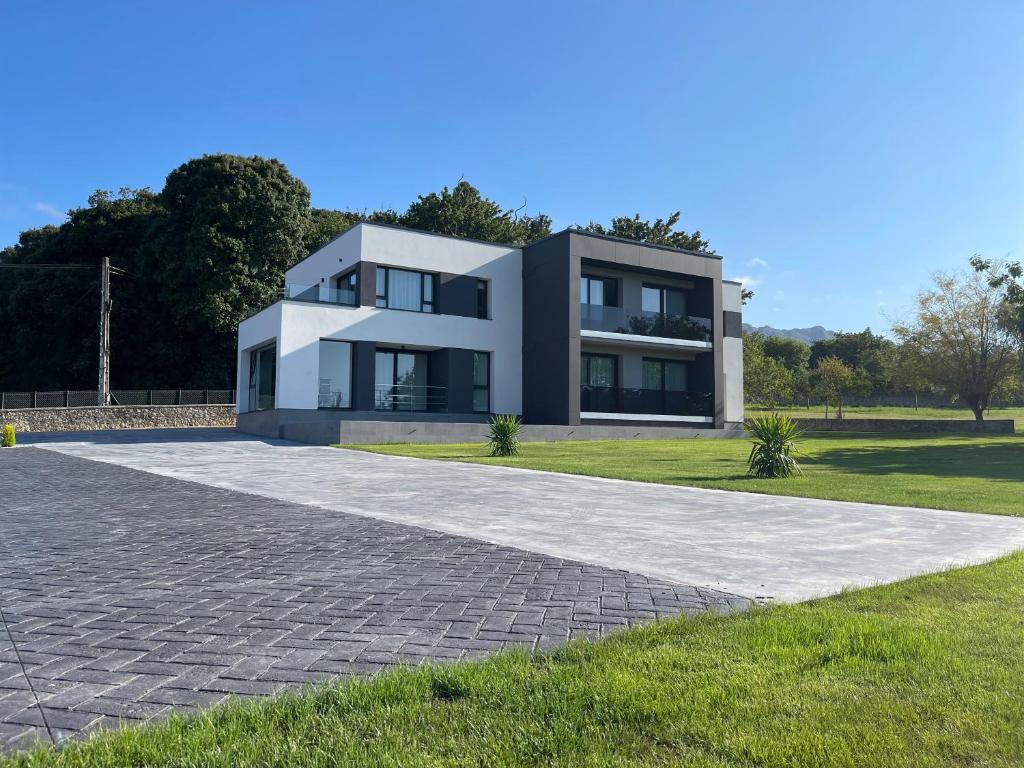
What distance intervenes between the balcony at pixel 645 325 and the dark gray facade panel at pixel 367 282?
753cm

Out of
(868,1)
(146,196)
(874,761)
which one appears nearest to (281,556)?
(874,761)

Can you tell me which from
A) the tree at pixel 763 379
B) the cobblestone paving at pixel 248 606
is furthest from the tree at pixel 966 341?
the cobblestone paving at pixel 248 606

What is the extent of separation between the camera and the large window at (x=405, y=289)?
84.6ft

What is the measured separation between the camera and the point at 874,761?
2268mm

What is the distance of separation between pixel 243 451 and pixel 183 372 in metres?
22.2

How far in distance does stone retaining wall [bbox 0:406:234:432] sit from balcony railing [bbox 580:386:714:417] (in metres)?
17.1

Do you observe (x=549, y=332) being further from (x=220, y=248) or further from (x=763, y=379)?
(x=763, y=379)

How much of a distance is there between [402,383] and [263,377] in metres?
A: 5.05

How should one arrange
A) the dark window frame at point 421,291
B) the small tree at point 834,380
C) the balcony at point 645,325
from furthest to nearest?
the small tree at point 834,380
the balcony at point 645,325
the dark window frame at point 421,291

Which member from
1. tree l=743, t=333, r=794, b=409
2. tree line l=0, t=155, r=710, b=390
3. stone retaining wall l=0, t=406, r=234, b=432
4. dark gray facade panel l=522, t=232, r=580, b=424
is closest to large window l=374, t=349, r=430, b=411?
dark gray facade panel l=522, t=232, r=580, b=424

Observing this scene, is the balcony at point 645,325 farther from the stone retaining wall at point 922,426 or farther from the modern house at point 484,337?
the stone retaining wall at point 922,426

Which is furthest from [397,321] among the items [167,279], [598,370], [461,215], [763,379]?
[763,379]

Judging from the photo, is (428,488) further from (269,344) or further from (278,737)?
(269,344)

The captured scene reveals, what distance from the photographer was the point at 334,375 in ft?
81.1
